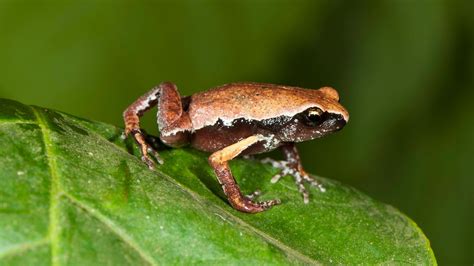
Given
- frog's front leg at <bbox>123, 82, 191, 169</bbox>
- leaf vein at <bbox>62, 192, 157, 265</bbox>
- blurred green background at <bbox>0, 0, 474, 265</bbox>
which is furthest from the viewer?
blurred green background at <bbox>0, 0, 474, 265</bbox>

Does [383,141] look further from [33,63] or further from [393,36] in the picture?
[33,63]

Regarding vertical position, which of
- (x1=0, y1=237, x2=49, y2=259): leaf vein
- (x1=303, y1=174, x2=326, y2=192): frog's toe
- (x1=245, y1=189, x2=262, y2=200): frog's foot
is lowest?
(x1=303, y1=174, x2=326, y2=192): frog's toe

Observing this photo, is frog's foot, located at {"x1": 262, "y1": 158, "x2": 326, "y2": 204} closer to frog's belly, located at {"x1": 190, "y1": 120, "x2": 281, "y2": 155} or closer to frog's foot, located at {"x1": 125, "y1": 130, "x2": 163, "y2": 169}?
frog's belly, located at {"x1": 190, "y1": 120, "x2": 281, "y2": 155}

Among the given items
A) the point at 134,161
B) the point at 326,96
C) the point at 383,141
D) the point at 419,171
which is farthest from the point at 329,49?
the point at 134,161

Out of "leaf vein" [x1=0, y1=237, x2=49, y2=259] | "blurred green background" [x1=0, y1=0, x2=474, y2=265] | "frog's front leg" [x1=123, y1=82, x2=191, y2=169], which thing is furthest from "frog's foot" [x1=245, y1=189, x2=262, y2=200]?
"blurred green background" [x1=0, y1=0, x2=474, y2=265]

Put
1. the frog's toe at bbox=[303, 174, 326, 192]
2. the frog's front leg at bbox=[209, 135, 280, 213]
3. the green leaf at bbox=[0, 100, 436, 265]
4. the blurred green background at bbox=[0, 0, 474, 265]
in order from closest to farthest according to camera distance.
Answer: the green leaf at bbox=[0, 100, 436, 265] < the frog's front leg at bbox=[209, 135, 280, 213] < the frog's toe at bbox=[303, 174, 326, 192] < the blurred green background at bbox=[0, 0, 474, 265]

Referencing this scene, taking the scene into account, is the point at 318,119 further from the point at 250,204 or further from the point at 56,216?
the point at 56,216

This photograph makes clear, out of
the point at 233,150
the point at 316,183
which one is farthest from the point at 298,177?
the point at 233,150
